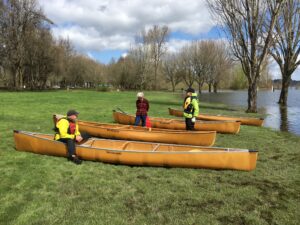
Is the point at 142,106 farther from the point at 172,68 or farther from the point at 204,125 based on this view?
the point at 172,68

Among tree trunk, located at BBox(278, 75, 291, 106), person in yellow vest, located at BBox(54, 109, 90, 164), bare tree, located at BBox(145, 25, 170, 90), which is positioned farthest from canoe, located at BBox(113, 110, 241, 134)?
bare tree, located at BBox(145, 25, 170, 90)

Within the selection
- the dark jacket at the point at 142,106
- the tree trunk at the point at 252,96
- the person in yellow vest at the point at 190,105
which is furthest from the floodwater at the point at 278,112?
the dark jacket at the point at 142,106

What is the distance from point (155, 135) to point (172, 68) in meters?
65.6

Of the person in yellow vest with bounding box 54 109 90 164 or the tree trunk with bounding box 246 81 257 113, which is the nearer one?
the person in yellow vest with bounding box 54 109 90 164

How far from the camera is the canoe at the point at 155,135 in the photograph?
9.52m

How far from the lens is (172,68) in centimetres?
7412

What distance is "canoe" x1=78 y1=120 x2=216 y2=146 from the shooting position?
952cm

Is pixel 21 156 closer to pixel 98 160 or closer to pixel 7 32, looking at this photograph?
pixel 98 160

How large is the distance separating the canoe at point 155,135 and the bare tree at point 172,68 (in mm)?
62668

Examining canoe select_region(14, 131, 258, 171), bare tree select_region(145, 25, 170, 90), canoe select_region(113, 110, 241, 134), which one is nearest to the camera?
canoe select_region(14, 131, 258, 171)

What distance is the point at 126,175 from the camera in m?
6.91

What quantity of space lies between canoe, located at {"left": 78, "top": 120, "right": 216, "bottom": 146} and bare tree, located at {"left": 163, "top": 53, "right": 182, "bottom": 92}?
6267cm

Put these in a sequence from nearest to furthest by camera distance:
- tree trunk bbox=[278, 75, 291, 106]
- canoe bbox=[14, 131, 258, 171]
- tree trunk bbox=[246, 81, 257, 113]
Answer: canoe bbox=[14, 131, 258, 171] → tree trunk bbox=[246, 81, 257, 113] → tree trunk bbox=[278, 75, 291, 106]

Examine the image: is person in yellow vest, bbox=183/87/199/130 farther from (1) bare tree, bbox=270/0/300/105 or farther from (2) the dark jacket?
(1) bare tree, bbox=270/0/300/105
